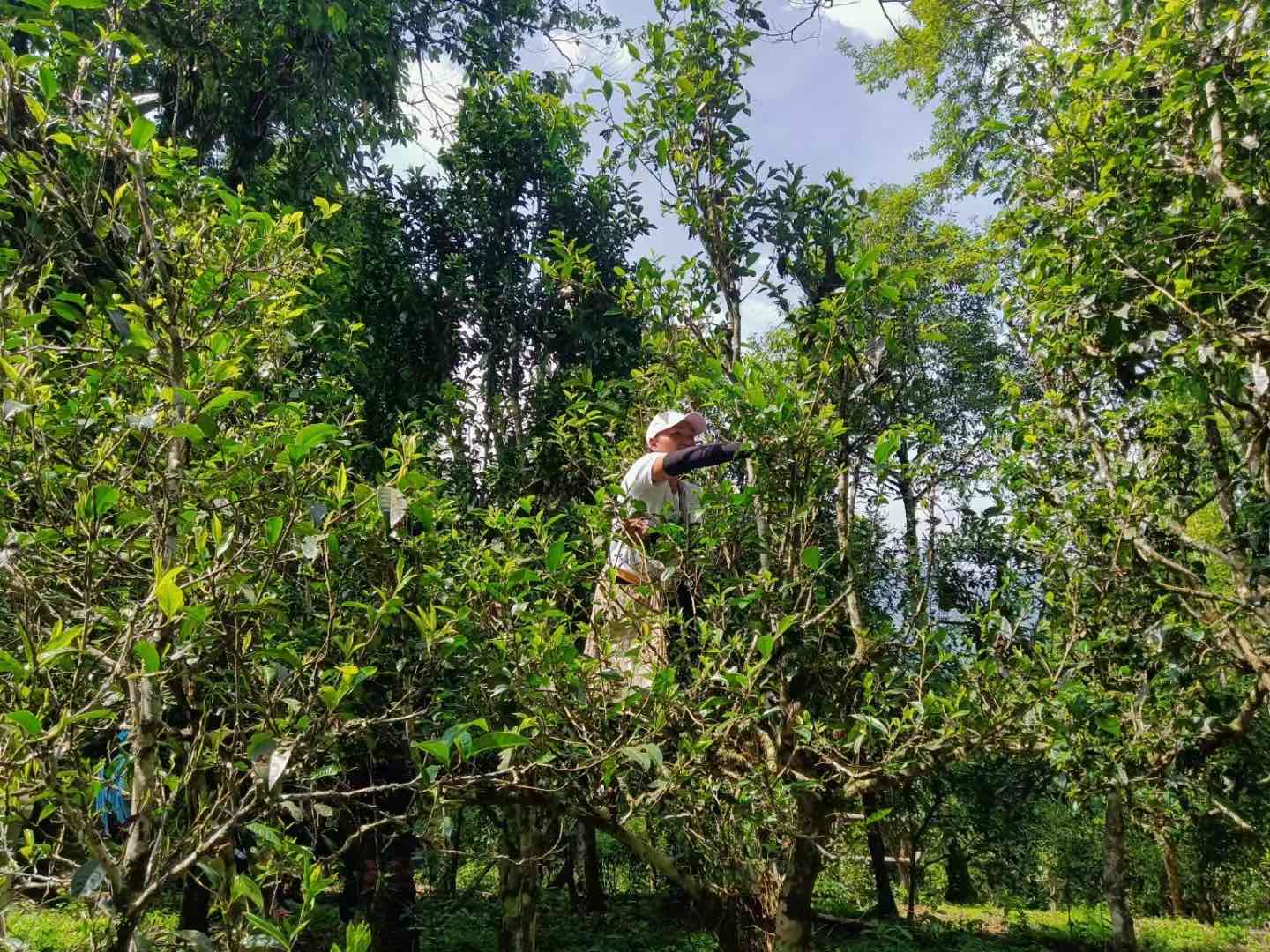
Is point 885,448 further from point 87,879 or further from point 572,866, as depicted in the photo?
point 572,866

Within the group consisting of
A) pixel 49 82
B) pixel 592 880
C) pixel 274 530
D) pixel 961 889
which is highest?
pixel 49 82

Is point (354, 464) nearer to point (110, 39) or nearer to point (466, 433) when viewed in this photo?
point (466, 433)

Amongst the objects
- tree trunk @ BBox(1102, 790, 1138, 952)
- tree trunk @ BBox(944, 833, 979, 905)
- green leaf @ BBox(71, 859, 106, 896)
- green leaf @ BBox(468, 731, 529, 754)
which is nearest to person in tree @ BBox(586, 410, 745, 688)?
green leaf @ BBox(468, 731, 529, 754)

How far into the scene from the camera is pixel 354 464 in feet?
14.5

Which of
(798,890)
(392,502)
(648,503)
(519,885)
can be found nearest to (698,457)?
(648,503)

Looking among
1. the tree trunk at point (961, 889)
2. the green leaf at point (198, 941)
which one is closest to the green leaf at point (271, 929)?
the green leaf at point (198, 941)

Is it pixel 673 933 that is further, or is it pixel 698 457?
pixel 673 933

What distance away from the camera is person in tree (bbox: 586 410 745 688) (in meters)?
2.54

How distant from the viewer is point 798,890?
2742 millimetres

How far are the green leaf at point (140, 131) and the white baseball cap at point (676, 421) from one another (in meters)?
1.92

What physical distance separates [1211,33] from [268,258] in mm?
3190

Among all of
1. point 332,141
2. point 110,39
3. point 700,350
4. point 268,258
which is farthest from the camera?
point 332,141

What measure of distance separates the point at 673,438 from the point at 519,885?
2440 millimetres

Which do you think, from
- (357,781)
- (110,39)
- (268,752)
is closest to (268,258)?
(110,39)
